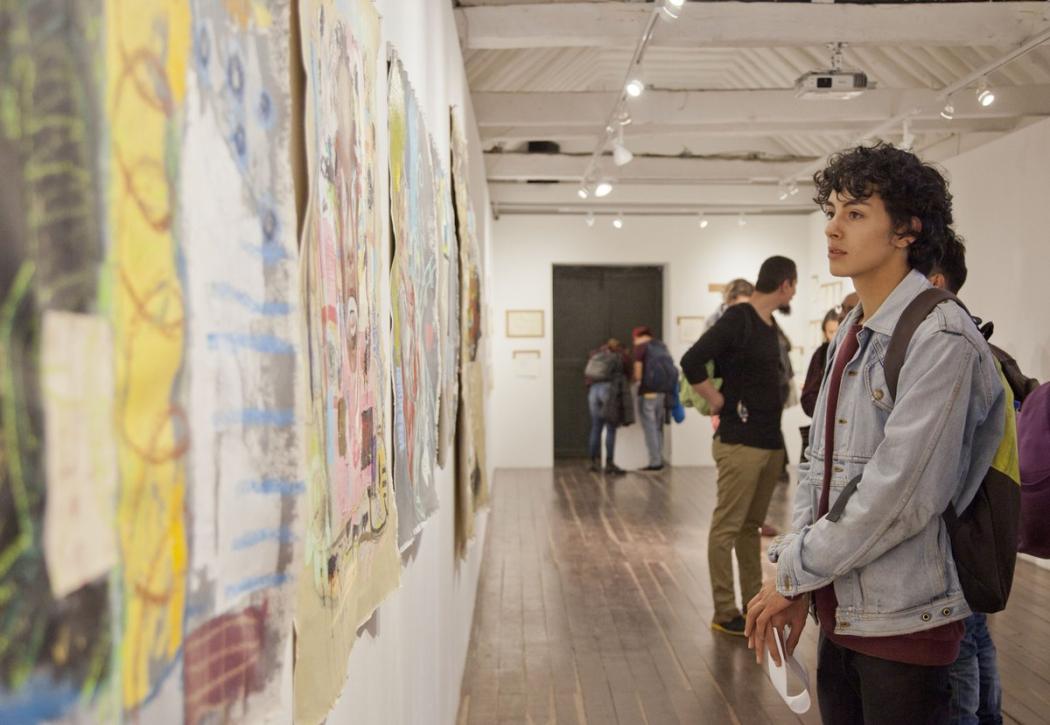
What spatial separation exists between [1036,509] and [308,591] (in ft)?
7.61

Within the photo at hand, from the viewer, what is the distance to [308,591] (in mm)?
1089

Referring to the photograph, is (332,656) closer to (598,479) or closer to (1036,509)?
(1036,509)

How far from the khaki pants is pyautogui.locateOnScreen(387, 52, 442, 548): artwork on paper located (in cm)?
241

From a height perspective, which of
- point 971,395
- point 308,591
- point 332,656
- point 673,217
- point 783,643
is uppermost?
point 673,217

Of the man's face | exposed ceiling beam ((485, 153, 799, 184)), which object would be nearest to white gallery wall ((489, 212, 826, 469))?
exposed ceiling beam ((485, 153, 799, 184))

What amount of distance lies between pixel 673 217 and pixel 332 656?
460 inches

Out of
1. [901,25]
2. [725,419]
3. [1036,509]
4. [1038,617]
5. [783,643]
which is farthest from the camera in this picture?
[901,25]

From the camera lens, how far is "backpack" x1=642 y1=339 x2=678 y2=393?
11.3m

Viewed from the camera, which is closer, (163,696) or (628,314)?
(163,696)

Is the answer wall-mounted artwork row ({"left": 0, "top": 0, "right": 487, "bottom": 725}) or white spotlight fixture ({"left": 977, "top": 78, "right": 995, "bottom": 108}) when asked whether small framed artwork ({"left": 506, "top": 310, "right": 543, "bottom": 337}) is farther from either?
wall-mounted artwork row ({"left": 0, "top": 0, "right": 487, "bottom": 725})

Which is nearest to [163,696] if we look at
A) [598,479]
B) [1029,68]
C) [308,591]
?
[308,591]

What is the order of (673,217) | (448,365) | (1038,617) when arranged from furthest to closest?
(673,217) < (1038,617) < (448,365)

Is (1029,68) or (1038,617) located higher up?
(1029,68)

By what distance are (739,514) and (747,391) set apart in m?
0.66
